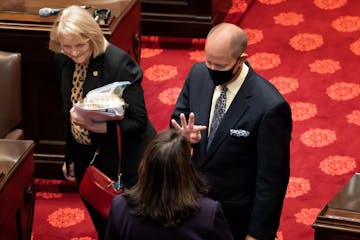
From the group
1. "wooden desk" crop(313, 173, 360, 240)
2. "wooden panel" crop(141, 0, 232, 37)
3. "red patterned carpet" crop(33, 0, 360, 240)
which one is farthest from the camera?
"wooden panel" crop(141, 0, 232, 37)

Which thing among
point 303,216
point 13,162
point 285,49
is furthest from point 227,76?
point 285,49

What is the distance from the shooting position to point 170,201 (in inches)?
100

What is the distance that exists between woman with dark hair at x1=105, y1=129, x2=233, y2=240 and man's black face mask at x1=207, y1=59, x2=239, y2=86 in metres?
0.57

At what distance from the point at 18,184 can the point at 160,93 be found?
6.63ft

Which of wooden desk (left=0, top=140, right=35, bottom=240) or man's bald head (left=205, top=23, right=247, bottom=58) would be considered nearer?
man's bald head (left=205, top=23, right=247, bottom=58)

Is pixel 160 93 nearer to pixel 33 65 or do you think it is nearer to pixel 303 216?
pixel 33 65

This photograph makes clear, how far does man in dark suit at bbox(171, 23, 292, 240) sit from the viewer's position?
306 centimetres

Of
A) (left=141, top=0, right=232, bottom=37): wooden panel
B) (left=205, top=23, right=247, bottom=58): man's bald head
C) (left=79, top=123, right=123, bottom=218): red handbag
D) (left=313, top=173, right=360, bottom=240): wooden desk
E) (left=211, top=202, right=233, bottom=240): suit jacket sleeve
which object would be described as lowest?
(left=141, top=0, right=232, bottom=37): wooden panel

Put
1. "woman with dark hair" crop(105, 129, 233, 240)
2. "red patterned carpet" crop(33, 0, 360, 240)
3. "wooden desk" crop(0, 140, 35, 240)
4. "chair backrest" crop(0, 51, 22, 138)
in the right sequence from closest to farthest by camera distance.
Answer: "woman with dark hair" crop(105, 129, 233, 240)
"wooden desk" crop(0, 140, 35, 240)
"chair backrest" crop(0, 51, 22, 138)
"red patterned carpet" crop(33, 0, 360, 240)

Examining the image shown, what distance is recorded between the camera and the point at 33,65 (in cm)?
474

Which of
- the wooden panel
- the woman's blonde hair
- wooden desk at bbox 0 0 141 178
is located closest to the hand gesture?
the woman's blonde hair

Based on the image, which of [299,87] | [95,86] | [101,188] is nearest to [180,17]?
[299,87]

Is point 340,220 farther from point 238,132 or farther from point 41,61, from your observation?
point 41,61

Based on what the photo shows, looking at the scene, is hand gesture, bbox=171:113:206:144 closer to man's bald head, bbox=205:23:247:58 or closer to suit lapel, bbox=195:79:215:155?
suit lapel, bbox=195:79:215:155
